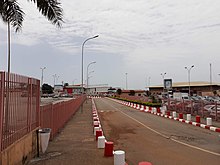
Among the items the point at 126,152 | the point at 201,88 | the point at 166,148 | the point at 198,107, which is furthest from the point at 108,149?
the point at 201,88

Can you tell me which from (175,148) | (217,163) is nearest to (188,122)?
(175,148)

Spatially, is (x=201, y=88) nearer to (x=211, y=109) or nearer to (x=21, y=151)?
(x=211, y=109)

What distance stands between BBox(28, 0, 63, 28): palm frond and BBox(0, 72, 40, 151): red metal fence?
2.64 meters

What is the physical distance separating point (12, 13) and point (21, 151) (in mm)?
5828

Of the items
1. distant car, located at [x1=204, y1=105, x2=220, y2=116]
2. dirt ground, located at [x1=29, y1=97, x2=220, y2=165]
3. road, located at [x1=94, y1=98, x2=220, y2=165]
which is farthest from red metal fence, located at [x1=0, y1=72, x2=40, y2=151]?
distant car, located at [x1=204, y1=105, x2=220, y2=116]

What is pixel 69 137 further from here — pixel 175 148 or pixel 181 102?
pixel 181 102

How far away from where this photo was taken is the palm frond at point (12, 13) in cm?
937

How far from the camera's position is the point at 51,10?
911 centimetres

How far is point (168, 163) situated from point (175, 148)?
2.07 metres

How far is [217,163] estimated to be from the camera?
6.98 m

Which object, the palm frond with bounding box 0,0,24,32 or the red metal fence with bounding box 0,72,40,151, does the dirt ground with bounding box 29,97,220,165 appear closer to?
the red metal fence with bounding box 0,72,40,151

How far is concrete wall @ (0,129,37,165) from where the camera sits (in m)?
5.12

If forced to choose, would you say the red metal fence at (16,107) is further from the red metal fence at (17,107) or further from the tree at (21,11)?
the tree at (21,11)

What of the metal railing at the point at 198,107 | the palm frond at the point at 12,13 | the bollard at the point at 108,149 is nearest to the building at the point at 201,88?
the metal railing at the point at 198,107
